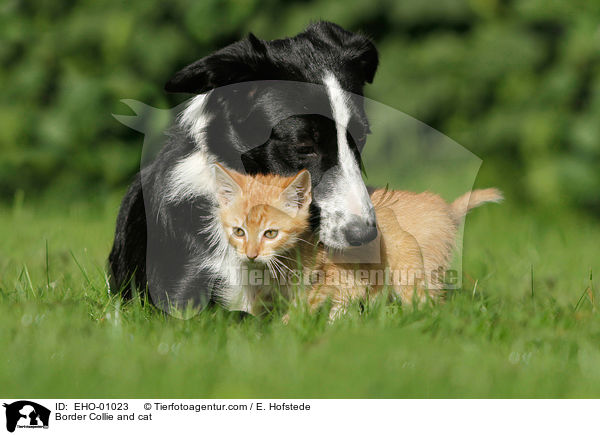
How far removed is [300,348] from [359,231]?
0.57 m

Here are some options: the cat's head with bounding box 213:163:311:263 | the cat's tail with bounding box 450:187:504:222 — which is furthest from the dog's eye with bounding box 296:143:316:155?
the cat's tail with bounding box 450:187:504:222

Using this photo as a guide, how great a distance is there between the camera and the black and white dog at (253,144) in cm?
292

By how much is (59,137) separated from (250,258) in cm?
385

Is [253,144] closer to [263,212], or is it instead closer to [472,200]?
[263,212]

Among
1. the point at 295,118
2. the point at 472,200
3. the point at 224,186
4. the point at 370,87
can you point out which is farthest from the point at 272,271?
the point at 370,87

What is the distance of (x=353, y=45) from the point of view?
3.36 meters

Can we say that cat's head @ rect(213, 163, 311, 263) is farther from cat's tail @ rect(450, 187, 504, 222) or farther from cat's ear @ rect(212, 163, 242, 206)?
cat's tail @ rect(450, 187, 504, 222)

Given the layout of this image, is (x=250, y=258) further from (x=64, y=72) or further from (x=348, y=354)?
(x=64, y=72)

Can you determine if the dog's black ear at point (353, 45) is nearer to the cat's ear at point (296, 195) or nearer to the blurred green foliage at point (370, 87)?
the cat's ear at point (296, 195)

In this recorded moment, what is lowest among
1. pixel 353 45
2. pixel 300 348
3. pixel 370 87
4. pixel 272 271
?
pixel 300 348

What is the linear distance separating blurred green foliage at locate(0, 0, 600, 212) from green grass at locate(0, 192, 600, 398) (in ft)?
7.54

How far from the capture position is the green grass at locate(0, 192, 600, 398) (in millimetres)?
2264

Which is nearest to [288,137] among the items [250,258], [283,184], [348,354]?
[283,184]
